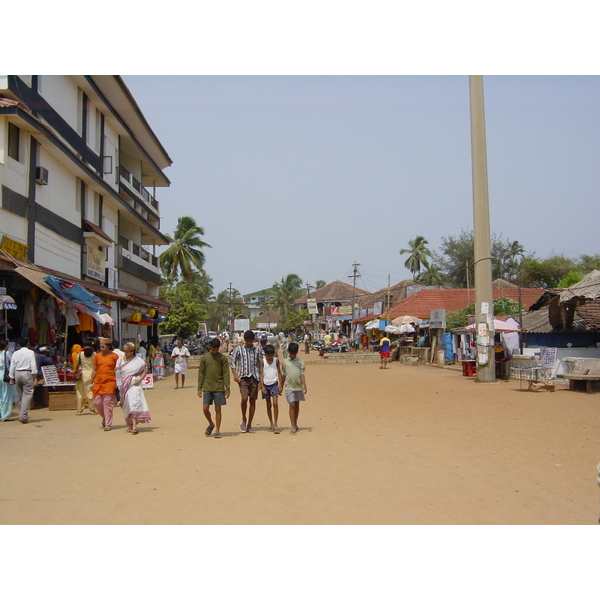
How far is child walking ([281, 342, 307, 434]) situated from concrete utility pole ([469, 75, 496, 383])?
11.4 m

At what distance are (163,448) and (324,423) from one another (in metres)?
3.63

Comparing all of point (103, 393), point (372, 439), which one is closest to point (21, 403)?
point (103, 393)

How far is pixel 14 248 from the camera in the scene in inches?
575

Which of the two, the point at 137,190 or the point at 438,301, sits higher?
the point at 137,190

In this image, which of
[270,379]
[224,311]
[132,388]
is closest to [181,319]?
[132,388]

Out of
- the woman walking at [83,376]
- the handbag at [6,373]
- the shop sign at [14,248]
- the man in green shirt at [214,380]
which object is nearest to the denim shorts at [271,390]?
the man in green shirt at [214,380]

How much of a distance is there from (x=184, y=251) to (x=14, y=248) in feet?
122

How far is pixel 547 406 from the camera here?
13492 mm

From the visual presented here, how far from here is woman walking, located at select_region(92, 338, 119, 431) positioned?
10625mm

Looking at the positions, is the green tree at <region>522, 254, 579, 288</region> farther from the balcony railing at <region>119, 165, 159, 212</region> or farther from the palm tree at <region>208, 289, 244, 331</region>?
the palm tree at <region>208, 289, 244, 331</region>

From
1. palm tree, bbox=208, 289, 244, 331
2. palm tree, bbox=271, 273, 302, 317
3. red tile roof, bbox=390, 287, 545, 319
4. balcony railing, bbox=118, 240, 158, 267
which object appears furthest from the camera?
palm tree, bbox=208, 289, 244, 331

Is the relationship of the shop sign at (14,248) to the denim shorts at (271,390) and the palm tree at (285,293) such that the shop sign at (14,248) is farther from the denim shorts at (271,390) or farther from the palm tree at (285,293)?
the palm tree at (285,293)

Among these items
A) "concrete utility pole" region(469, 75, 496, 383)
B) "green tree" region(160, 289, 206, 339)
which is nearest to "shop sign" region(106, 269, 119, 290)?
"concrete utility pole" region(469, 75, 496, 383)

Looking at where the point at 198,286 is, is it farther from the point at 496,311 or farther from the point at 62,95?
the point at 62,95
